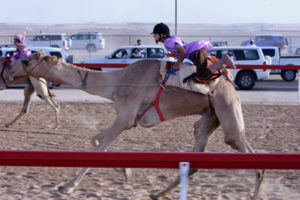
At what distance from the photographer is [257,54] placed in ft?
70.0

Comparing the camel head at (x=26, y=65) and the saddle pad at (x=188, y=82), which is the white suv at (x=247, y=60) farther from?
the saddle pad at (x=188, y=82)

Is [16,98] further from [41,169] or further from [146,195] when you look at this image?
[146,195]

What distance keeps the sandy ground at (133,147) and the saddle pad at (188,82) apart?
1136 millimetres

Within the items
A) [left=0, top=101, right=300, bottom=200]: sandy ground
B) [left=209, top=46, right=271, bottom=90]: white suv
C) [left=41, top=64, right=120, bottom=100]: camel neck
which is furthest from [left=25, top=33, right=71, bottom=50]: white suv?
[left=41, top=64, right=120, bottom=100]: camel neck

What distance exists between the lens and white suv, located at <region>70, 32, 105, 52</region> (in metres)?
48.2

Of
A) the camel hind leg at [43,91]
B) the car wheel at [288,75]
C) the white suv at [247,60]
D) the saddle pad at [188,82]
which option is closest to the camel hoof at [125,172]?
the saddle pad at [188,82]

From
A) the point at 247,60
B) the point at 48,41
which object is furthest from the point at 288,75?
the point at 48,41

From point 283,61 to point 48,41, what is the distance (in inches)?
936

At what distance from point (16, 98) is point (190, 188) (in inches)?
420

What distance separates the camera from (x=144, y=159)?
12.5 ft

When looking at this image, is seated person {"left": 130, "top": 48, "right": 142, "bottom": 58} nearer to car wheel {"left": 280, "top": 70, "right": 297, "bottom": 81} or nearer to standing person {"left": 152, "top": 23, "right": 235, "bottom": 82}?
car wheel {"left": 280, "top": 70, "right": 297, "bottom": 81}

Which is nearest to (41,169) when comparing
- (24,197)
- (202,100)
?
(24,197)

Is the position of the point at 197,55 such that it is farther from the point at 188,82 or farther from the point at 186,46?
the point at 188,82

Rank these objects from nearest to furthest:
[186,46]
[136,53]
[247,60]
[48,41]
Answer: [186,46] < [247,60] < [136,53] < [48,41]
